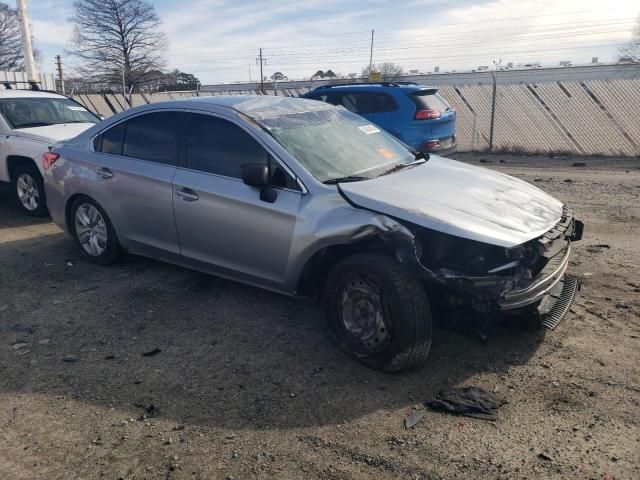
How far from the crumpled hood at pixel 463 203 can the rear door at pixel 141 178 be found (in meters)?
1.76

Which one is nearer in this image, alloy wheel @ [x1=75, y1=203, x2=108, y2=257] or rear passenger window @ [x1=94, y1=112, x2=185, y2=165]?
rear passenger window @ [x1=94, y1=112, x2=185, y2=165]

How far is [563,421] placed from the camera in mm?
3080

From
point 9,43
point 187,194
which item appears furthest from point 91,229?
point 9,43

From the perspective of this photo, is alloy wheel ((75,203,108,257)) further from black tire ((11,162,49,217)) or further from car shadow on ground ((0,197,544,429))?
black tire ((11,162,49,217))

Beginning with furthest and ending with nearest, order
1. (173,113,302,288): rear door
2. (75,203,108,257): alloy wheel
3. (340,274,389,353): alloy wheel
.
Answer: (75,203,108,257): alloy wheel → (173,113,302,288): rear door → (340,274,389,353): alloy wheel

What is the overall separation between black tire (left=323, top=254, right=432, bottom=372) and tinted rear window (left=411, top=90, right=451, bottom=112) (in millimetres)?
7832

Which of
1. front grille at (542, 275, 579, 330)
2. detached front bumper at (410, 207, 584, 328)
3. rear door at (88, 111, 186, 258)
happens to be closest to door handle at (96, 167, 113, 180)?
rear door at (88, 111, 186, 258)

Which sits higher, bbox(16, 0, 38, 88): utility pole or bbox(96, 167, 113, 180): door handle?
bbox(16, 0, 38, 88): utility pole

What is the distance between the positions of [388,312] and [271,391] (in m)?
0.89

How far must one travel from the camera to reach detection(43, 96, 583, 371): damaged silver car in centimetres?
348

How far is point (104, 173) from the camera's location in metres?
5.27

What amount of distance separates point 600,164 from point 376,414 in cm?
1203

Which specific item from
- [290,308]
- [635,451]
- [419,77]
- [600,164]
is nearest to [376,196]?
[290,308]

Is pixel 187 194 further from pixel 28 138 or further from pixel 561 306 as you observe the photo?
pixel 28 138
